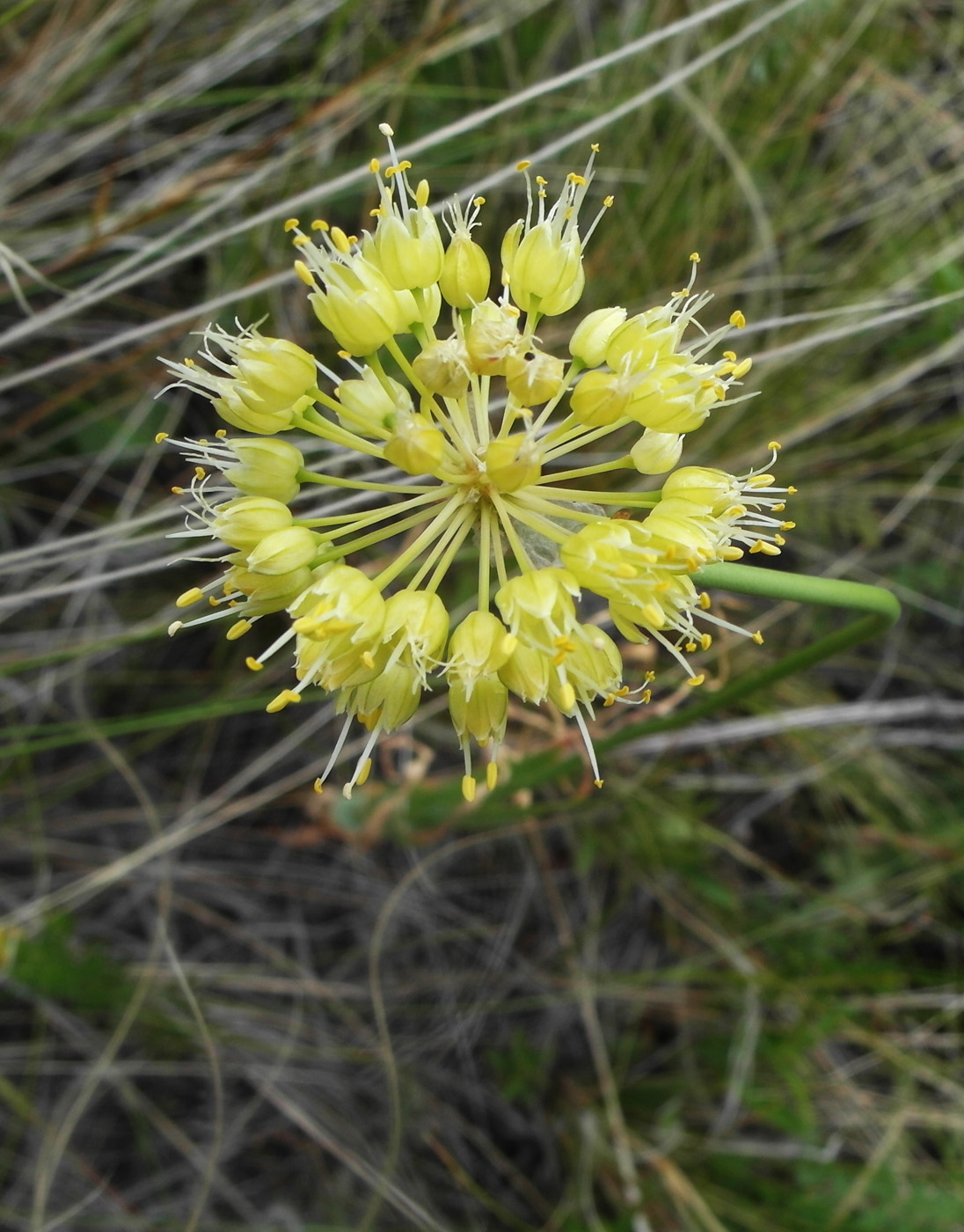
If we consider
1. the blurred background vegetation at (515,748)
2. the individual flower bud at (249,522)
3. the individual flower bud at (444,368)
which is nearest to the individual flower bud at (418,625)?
the individual flower bud at (249,522)

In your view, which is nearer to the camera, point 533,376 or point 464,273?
point 533,376

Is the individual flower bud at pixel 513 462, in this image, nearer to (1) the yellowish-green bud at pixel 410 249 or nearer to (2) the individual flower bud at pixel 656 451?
(2) the individual flower bud at pixel 656 451

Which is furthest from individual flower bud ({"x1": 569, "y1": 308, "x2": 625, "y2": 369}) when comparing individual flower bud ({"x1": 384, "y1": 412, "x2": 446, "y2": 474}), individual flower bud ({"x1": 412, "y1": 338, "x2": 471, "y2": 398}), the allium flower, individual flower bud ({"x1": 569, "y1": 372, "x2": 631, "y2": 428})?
individual flower bud ({"x1": 384, "y1": 412, "x2": 446, "y2": 474})

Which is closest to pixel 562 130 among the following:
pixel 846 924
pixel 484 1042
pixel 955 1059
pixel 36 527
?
pixel 36 527

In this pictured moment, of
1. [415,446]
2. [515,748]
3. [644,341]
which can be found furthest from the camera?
[515,748]

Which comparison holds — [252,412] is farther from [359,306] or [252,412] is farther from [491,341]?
[491,341]

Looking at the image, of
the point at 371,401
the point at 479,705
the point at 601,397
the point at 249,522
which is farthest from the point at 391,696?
the point at 601,397

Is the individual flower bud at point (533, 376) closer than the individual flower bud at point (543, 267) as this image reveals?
Yes
